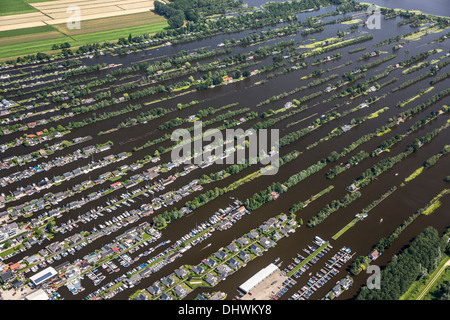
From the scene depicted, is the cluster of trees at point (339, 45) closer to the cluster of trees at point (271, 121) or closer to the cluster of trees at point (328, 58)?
the cluster of trees at point (328, 58)

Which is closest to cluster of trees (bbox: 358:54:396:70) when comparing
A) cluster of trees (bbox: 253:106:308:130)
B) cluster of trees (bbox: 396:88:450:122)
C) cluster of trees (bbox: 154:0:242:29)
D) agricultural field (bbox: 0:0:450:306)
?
agricultural field (bbox: 0:0:450:306)

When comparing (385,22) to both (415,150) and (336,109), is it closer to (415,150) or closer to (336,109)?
(336,109)

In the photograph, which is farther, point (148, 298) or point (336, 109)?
point (336, 109)

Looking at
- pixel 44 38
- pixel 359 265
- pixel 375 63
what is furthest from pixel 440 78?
pixel 44 38

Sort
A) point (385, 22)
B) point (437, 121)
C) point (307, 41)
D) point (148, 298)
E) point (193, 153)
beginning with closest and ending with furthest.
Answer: point (148, 298), point (193, 153), point (437, 121), point (307, 41), point (385, 22)

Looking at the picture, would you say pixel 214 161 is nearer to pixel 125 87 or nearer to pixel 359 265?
pixel 359 265

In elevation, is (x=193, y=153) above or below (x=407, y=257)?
above

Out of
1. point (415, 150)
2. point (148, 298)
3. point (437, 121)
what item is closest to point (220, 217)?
point (148, 298)
